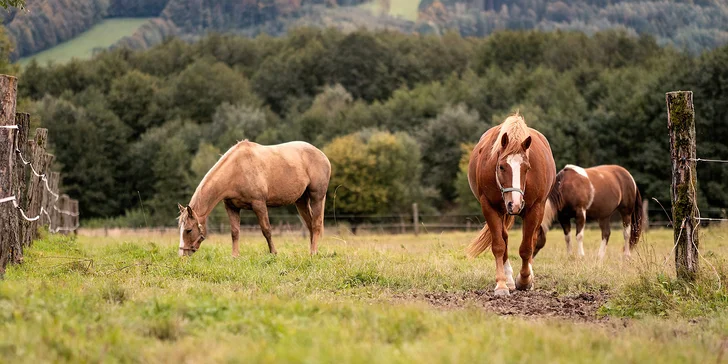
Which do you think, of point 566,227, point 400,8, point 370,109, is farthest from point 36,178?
point 400,8

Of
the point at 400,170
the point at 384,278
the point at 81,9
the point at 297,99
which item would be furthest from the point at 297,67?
the point at 384,278

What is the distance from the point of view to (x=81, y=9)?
120 m

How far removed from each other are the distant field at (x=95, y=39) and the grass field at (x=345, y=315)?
362 ft

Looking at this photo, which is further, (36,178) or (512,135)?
(36,178)

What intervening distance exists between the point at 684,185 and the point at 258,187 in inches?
277

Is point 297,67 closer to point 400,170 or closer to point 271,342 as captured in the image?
point 400,170

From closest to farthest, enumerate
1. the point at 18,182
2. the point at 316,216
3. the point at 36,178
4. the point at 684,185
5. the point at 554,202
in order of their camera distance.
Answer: the point at 684,185, the point at 18,182, the point at 316,216, the point at 36,178, the point at 554,202

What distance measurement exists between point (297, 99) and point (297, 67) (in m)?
6.03

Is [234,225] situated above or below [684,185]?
below

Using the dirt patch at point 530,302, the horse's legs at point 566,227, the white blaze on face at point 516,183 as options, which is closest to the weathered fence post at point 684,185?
the dirt patch at point 530,302

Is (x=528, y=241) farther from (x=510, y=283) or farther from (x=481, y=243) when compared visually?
(x=481, y=243)

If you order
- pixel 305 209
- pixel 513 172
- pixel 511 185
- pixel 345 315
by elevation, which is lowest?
pixel 345 315

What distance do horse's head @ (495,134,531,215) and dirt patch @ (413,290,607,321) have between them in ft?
3.38

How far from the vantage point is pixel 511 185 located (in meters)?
8.51
